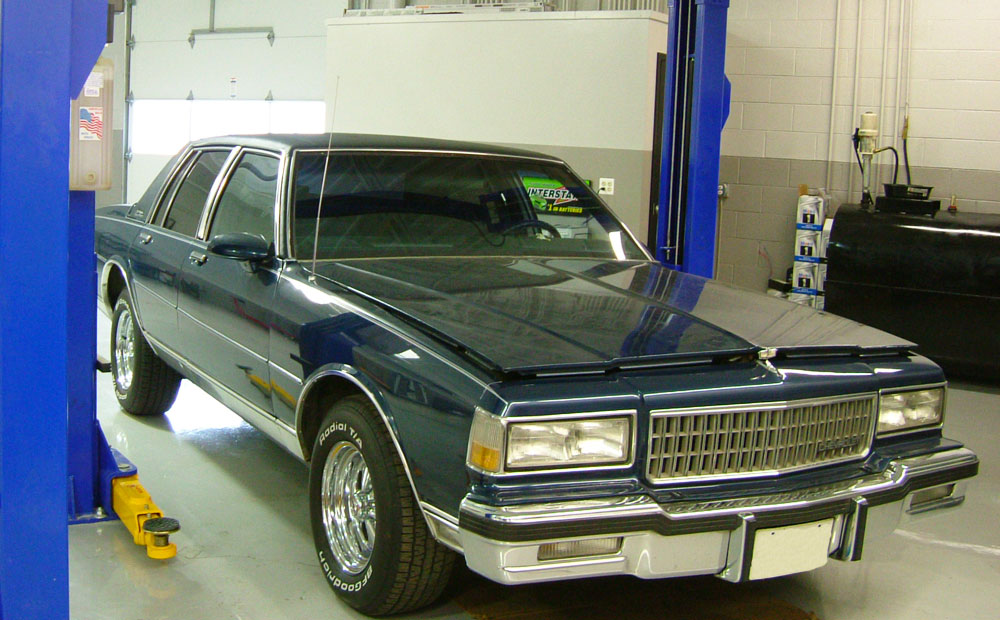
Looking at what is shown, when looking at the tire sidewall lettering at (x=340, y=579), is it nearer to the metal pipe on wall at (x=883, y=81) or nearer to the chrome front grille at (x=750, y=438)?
the chrome front grille at (x=750, y=438)

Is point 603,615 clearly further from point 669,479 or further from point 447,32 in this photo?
point 447,32

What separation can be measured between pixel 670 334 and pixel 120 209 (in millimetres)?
3515

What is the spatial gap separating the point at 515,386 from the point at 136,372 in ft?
9.70

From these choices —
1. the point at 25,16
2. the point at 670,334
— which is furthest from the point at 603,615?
the point at 25,16

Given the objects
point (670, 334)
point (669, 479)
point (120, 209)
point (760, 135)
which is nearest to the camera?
point (669, 479)

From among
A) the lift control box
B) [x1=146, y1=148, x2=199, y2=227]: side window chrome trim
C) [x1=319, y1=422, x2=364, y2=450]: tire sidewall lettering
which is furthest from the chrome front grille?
[x1=146, y1=148, x2=199, y2=227]: side window chrome trim

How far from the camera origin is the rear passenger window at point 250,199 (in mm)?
3621

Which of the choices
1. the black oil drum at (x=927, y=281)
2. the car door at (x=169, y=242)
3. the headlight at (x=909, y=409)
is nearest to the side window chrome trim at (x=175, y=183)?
the car door at (x=169, y=242)

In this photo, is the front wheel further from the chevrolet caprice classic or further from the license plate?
the license plate

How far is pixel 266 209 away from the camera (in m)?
3.63

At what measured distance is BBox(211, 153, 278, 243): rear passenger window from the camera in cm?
362

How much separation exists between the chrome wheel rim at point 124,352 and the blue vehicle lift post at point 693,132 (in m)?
2.86

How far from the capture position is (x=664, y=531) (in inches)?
94.1

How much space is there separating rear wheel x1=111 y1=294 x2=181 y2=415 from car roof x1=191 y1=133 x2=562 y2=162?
45.0 inches
